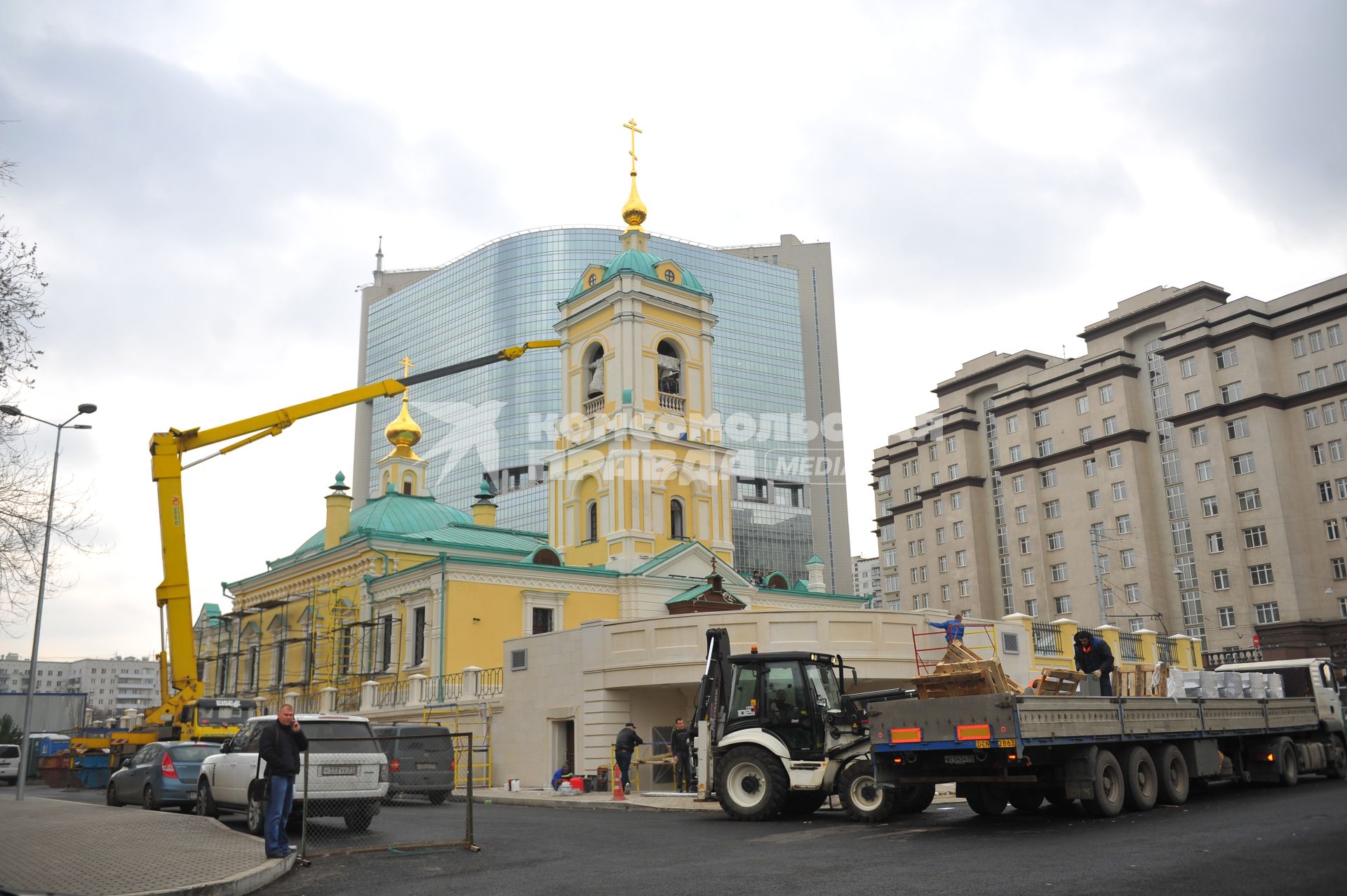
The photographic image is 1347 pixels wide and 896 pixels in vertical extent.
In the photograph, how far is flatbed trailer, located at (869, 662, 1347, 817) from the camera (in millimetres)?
12961

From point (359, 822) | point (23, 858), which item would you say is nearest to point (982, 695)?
point (359, 822)

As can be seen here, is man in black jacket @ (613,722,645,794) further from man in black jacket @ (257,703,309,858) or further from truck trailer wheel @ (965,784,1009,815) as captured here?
man in black jacket @ (257,703,309,858)

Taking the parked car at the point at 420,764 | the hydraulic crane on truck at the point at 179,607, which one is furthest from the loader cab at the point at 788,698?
the hydraulic crane on truck at the point at 179,607

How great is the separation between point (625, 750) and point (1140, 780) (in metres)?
11.1

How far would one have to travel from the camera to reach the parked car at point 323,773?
47.2 ft

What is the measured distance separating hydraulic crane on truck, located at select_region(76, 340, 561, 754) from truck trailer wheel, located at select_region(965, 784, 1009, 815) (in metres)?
17.6

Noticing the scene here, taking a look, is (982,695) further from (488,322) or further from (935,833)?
(488,322)

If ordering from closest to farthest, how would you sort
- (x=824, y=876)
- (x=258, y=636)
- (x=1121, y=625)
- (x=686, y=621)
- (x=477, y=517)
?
(x=824, y=876) < (x=686, y=621) < (x=258, y=636) < (x=477, y=517) < (x=1121, y=625)

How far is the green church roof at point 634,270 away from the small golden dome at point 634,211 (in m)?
1.72

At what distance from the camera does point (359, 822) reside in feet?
48.5

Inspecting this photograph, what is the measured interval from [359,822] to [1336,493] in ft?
177

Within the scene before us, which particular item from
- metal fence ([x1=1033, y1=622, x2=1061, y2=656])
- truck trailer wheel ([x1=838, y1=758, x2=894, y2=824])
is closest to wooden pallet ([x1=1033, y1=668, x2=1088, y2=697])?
truck trailer wheel ([x1=838, y1=758, x2=894, y2=824])

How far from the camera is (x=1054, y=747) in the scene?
1365 cm

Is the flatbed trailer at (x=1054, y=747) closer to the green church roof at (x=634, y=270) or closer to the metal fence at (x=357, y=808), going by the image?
the metal fence at (x=357, y=808)
